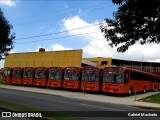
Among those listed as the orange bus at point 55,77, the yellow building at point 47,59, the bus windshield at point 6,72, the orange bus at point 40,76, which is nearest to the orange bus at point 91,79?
the orange bus at point 55,77

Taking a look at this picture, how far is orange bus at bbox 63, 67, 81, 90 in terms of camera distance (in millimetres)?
38062

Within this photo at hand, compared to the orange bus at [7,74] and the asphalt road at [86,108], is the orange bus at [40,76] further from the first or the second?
the asphalt road at [86,108]

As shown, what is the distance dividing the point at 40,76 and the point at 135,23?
3769 cm

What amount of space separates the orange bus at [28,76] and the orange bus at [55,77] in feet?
13.6

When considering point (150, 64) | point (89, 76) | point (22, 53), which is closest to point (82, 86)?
point (89, 76)

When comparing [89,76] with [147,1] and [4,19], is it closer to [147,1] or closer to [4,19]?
[4,19]

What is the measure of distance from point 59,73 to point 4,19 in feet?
67.9

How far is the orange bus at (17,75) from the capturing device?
157 feet

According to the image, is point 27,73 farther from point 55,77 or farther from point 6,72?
point 55,77

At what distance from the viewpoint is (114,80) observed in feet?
109

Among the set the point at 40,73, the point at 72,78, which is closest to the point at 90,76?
the point at 72,78

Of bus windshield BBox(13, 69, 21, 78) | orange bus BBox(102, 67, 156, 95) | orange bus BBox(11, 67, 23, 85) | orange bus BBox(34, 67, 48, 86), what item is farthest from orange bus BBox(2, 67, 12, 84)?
orange bus BBox(102, 67, 156, 95)

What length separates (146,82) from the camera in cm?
4166

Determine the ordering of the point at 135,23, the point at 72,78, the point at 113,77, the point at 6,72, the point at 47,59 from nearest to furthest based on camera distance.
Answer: the point at 135,23 → the point at 113,77 → the point at 72,78 → the point at 6,72 → the point at 47,59
